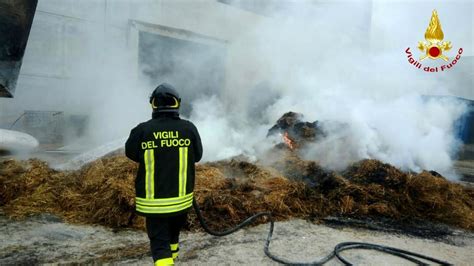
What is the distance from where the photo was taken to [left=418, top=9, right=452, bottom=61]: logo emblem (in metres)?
9.48

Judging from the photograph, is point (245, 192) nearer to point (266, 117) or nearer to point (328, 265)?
point (328, 265)

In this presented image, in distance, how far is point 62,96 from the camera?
29.6 feet

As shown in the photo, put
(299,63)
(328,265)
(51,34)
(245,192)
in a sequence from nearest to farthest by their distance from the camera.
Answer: (328,265) < (245,192) < (51,34) < (299,63)

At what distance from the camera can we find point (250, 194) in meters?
5.00

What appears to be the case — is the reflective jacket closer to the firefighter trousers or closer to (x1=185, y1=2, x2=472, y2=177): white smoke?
the firefighter trousers

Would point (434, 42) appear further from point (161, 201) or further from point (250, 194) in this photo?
point (161, 201)

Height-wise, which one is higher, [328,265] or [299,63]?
[299,63]

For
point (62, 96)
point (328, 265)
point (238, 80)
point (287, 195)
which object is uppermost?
point (238, 80)

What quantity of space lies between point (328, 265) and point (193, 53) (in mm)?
9230

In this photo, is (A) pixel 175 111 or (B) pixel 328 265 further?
(B) pixel 328 265

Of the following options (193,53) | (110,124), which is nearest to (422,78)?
(193,53)

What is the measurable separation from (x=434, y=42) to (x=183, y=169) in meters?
9.62

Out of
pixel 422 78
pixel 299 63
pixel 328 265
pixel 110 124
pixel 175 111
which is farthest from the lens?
pixel 299 63

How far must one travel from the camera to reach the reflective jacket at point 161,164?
2.67 m
